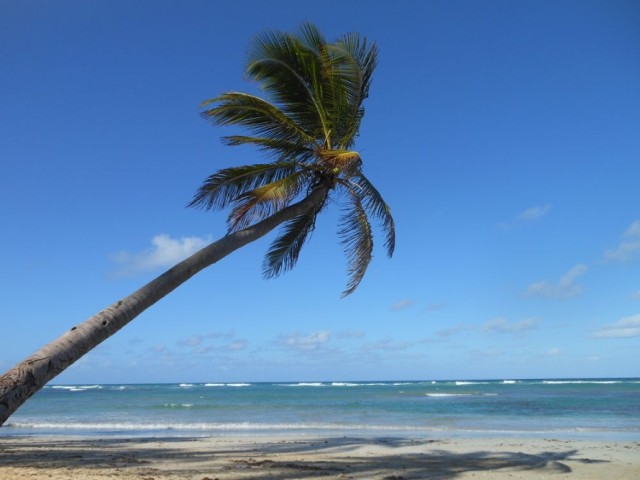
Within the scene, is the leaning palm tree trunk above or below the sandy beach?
above

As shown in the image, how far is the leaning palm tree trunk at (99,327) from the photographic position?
4.45m

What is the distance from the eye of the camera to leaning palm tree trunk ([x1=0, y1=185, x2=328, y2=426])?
4.45 meters

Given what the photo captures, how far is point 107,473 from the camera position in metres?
8.85

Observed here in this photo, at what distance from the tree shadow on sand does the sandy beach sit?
0.02 metres

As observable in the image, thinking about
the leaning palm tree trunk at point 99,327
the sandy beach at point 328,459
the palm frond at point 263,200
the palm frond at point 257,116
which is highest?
the palm frond at point 257,116

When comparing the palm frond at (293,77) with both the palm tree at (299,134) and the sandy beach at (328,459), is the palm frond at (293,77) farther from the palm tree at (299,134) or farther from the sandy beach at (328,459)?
the sandy beach at (328,459)

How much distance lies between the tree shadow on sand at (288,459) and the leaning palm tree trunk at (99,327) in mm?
3763

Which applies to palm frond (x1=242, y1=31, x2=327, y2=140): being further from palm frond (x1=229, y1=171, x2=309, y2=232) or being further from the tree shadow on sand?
the tree shadow on sand

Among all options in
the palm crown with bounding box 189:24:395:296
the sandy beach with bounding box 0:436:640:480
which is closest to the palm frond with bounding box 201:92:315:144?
the palm crown with bounding box 189:24:395:296

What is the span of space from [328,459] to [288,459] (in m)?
0.80

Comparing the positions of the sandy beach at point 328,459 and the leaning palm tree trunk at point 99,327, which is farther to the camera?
the sandy beach at point 328,459

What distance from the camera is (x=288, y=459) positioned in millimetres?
10805

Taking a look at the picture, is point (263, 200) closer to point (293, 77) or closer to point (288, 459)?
point (293, 77)

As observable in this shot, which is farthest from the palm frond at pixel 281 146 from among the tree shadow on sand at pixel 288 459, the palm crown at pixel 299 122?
the tree shadow on sand at pixel 288 459
